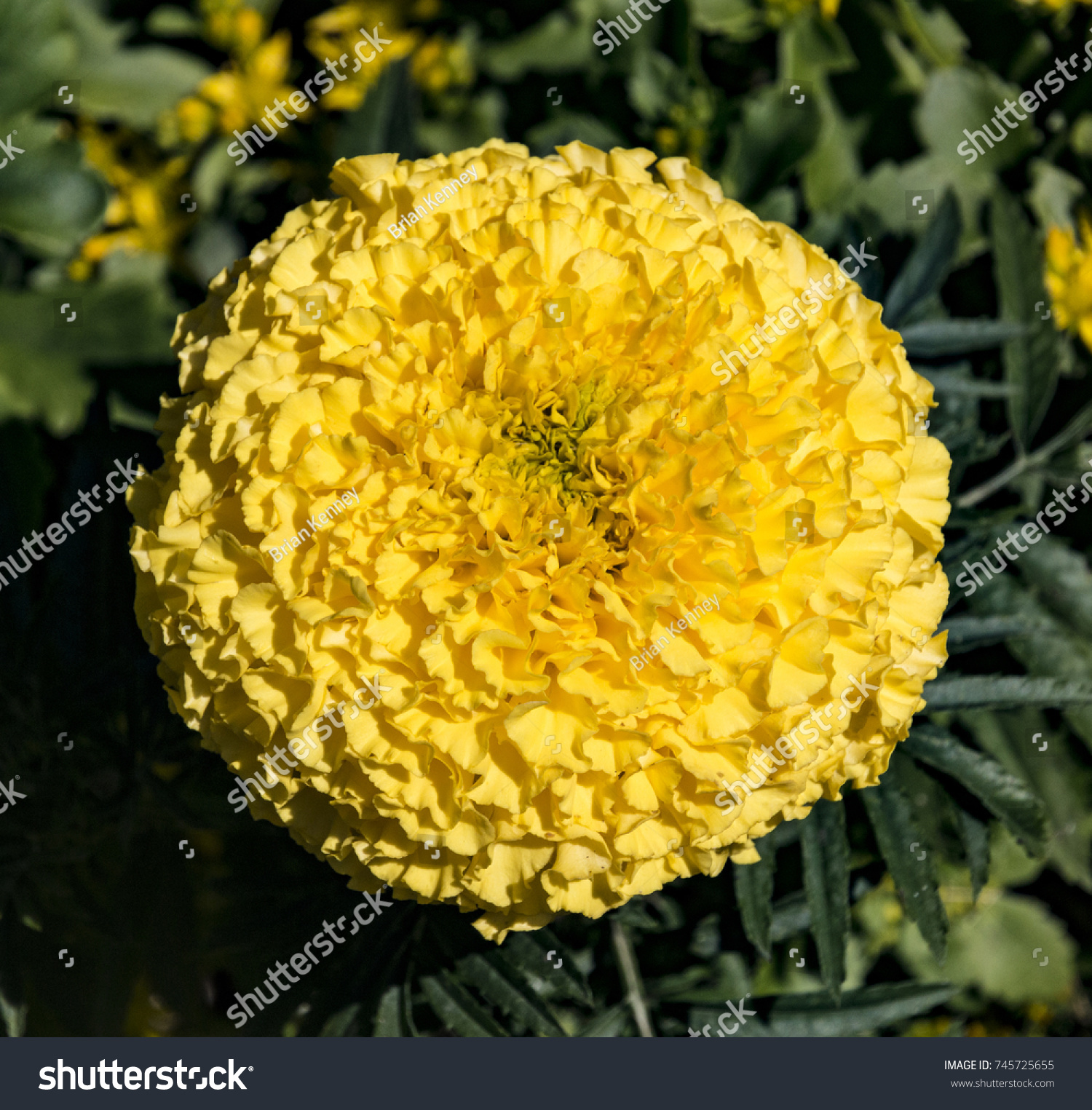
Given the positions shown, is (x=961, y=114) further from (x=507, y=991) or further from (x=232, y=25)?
Answer: (x=507, y=991)

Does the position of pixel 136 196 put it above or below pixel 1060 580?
above

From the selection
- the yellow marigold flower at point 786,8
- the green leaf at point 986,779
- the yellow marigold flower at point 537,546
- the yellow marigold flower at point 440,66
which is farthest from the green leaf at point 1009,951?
the yellow marigold flower at point 440,66

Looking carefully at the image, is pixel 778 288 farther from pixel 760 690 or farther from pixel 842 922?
pixel 842 922

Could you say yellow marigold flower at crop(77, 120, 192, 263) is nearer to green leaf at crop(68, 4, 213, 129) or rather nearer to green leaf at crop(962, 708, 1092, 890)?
green leaf at crop(68, 4, 213, 129)

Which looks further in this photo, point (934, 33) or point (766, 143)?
point (934, 33)

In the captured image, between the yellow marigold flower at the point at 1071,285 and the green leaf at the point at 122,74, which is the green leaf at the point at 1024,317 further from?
the green leaf at the point at 122,74

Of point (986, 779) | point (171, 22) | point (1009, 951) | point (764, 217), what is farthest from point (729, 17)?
point (1009, 951)
